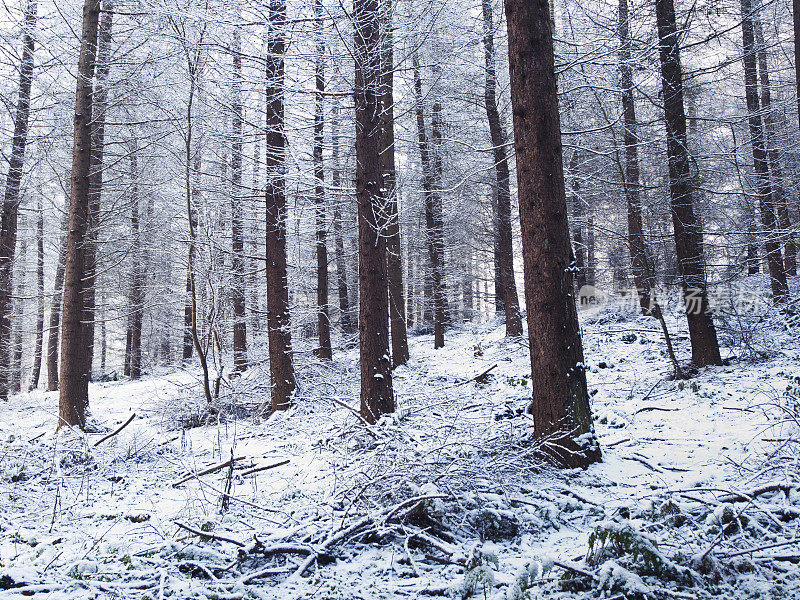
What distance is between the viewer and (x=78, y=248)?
27.5ft

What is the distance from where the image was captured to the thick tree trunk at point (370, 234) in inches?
247

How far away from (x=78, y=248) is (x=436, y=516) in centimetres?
805

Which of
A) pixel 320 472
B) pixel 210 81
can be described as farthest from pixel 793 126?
pixel 320 472

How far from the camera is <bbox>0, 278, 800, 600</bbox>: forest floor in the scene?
8.65 ft

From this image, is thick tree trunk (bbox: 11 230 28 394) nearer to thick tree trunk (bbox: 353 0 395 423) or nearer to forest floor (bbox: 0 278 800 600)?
forest floor (bbox: 0 278 800 600)

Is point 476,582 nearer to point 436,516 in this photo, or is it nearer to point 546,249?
point 436,516

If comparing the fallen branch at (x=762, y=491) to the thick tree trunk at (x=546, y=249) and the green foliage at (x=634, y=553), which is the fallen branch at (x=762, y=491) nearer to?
the green foliage at (x=634, y=553)

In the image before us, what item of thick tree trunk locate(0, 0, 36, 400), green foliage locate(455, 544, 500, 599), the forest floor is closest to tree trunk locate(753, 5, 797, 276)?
the forest floor

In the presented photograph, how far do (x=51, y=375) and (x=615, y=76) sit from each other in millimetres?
21066

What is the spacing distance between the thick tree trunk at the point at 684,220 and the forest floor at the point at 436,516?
1323 millimetres

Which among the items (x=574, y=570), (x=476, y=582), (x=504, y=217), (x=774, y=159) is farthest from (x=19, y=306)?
(x=774, y=159)

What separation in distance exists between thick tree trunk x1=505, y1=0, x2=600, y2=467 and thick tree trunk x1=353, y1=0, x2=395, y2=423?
7.34ft

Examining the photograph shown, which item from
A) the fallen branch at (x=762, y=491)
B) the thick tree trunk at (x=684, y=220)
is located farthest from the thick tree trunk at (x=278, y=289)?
the fallen branch at (x=762, y=491)

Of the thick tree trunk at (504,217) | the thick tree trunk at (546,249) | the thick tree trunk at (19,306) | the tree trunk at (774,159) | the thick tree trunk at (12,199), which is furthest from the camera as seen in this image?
the thick tree trunk at (19,306)
